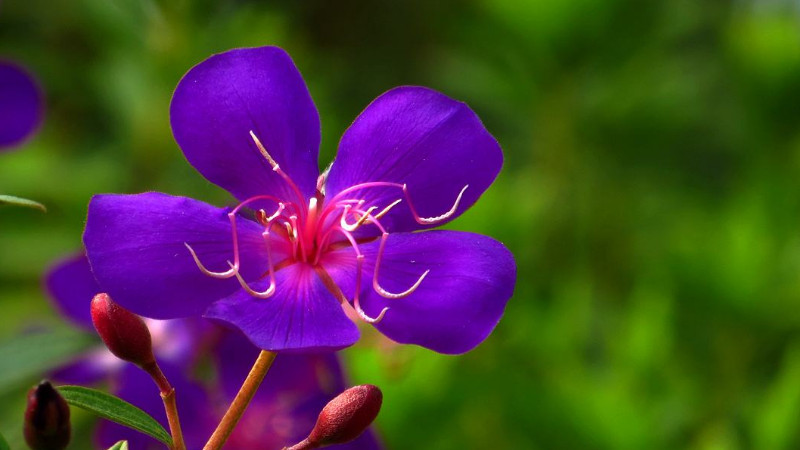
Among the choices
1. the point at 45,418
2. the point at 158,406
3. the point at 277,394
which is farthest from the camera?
the point at 277,394

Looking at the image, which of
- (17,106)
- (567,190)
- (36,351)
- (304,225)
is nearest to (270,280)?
(304,225)

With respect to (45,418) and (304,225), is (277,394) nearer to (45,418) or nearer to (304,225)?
(304,225)

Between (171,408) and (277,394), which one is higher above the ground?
(171,408)

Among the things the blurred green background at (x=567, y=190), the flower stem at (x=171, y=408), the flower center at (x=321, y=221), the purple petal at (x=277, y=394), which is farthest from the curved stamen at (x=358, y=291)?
the blurred green background at (x=567, y=190)

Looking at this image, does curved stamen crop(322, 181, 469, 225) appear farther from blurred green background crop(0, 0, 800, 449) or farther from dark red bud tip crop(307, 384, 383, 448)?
blurred green background crop(0, 0, 800, 449)

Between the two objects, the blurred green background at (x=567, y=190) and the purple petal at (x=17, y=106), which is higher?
the purple petal at (x=17, y=106)

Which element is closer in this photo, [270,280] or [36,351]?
[270,280]

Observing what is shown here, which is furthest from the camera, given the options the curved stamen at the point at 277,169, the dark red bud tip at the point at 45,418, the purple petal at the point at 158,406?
the purple petal at the point at 158,406

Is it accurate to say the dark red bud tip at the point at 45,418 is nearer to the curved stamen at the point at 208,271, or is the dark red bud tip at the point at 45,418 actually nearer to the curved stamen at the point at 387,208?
the curved stamen at the point at 208,271
